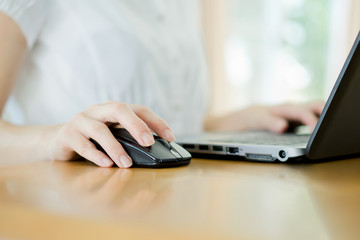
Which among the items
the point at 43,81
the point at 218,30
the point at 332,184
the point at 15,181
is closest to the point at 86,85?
the point at 43,81

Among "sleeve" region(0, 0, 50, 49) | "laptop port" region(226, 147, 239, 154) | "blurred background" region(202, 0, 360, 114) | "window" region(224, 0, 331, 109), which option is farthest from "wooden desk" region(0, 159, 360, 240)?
"window" region(224, 0, 331, 109)

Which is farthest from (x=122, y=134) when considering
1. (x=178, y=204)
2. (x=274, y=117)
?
(x=274, y=117)

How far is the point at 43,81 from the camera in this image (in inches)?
42.0

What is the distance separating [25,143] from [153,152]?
256 mm

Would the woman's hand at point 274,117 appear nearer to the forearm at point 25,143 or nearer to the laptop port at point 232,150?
the laptop port at point 232,150

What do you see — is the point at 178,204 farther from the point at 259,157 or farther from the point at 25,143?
the point at 25,143

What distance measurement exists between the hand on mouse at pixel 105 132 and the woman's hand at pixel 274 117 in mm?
508

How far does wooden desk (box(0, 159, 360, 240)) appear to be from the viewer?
0.27 m

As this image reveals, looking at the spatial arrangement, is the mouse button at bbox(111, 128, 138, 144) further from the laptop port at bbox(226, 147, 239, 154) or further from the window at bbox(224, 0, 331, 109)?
the window at bbox(224, 0, 331, 109)

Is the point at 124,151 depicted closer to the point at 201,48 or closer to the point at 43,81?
the point at 43,81

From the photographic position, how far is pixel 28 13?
898 millimetres

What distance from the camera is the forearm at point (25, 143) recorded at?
2.15 ft

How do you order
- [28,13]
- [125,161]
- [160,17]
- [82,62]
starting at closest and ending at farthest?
[125,161]
[28,13]
[82,62]
[160,17]

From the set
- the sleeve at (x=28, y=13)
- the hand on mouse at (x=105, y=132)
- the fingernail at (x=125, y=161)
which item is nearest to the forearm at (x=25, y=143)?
the hand on mouse at (x=105, y=132)
